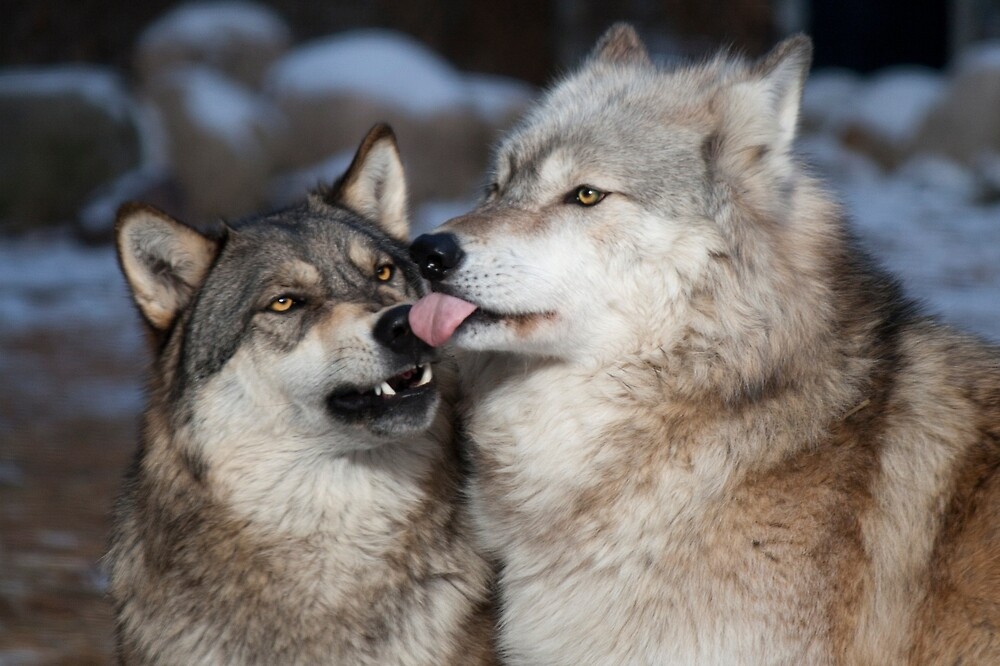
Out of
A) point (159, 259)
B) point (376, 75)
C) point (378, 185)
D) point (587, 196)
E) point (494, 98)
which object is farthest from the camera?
point (494, 98)

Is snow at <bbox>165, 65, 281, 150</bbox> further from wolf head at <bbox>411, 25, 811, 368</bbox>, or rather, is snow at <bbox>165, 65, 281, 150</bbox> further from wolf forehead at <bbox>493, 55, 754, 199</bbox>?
wolf head at <bbox>411, 25, 811, 368</bbox>

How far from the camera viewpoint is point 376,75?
539 inches

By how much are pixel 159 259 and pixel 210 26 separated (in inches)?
511

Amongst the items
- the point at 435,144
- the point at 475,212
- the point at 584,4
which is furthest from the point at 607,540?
the point at 584,4

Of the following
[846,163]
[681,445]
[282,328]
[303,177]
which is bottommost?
[846,163]

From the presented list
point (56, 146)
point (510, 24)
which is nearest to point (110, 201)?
point (56, 146)

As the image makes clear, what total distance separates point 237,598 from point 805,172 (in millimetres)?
2252

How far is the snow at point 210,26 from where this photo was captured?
1555 centimetres

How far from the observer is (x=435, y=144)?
13.4 m

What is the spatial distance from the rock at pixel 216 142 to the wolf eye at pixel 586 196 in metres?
9.90

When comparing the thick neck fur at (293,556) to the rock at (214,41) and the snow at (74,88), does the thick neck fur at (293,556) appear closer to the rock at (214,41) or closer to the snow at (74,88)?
the snow at (74,88)

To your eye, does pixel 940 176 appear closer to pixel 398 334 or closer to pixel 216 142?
pixel 216 142

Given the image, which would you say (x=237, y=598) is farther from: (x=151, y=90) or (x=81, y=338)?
(x=151, y=90)

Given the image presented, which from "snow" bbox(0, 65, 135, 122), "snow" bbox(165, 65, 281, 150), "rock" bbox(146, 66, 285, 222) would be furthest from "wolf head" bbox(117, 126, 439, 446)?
"snow" bbox(0, 65, 135, 122)
